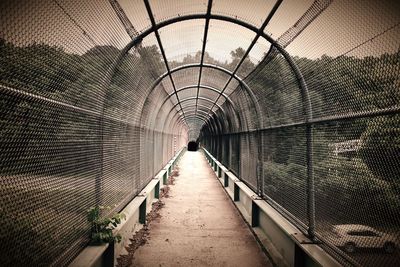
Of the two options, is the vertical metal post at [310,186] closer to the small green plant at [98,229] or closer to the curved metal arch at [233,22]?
the curved metal arch at [233,22]

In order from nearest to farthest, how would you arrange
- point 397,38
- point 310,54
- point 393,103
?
1. point 397,38
2. point 393,103
3. point 310,54

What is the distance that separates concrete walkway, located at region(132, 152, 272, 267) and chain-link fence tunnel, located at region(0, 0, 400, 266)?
973 mm

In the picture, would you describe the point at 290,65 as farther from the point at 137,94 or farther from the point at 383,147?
the point at 137,94

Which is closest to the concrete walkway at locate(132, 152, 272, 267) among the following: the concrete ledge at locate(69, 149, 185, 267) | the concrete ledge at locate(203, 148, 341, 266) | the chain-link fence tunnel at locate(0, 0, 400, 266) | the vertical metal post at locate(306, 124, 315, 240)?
the concrete ledge at locate(203, 148, 341, 266)

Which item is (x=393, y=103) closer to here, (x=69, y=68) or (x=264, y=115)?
(x=69, y=68)

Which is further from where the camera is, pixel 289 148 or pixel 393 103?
pixel 289 148

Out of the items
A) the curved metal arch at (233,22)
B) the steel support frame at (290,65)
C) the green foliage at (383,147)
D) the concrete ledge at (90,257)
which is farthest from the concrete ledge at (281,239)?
the concrete ledge at (90,257)

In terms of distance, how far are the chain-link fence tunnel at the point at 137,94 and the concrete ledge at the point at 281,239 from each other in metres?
0.15

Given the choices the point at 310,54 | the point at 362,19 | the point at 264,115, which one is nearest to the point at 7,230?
the point at 362,19

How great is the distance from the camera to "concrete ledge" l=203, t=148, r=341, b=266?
2.94 m

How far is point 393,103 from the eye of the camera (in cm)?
204

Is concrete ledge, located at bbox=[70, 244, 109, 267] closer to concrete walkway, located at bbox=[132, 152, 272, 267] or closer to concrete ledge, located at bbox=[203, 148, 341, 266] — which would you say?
concrete walkway, located at bbox=[132, 152, 272, 267]

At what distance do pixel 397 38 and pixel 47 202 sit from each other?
330cm

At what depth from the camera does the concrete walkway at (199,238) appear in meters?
4.05
